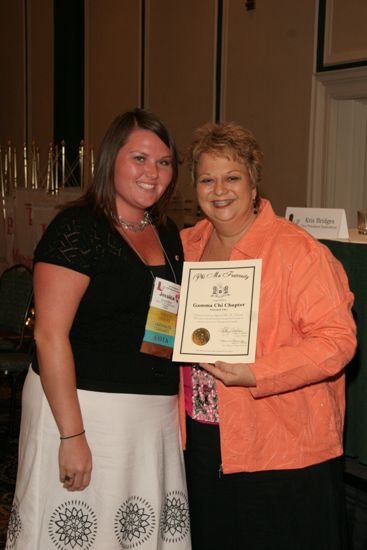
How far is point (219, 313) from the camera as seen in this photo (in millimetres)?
1920

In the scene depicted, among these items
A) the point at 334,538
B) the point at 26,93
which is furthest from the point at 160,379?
the point at 26,93

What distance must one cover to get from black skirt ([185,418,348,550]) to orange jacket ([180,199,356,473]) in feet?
0.22

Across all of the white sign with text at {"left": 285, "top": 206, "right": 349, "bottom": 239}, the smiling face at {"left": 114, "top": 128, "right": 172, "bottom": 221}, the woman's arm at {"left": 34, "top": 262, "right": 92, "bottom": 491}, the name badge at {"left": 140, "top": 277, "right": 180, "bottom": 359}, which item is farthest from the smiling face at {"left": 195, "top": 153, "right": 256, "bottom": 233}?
the white sign with text at {"left": 285, "top": 206, "right": 349, "bottom": 239}

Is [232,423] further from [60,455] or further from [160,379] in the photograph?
[60,455]

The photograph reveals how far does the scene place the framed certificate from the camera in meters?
1.86

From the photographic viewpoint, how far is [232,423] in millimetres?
1976

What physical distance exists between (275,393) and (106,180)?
0.80 meters

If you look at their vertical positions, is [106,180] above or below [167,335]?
above

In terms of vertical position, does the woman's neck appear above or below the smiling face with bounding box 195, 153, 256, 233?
below

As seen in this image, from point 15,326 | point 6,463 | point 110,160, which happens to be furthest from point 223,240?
point 15,326

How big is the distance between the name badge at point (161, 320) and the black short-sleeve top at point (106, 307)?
0.07 feet

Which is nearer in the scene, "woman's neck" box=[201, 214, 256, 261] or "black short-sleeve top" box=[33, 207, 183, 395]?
"black short-sleeve top" box=[33, 207, 183, 395]

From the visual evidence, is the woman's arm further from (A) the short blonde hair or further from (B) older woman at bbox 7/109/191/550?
(A) the short blonde hair

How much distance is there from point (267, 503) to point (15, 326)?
11.2 ft
